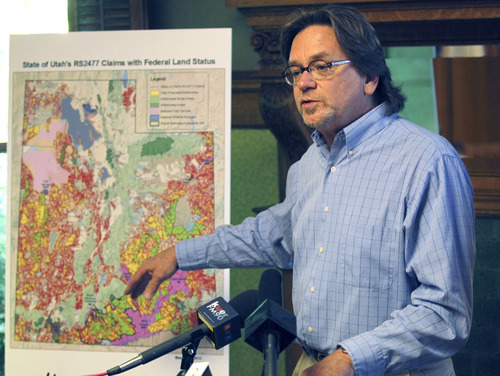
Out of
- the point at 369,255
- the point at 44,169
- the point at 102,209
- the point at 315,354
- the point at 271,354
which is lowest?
the point at 315,354

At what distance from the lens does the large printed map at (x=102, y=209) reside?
220cm

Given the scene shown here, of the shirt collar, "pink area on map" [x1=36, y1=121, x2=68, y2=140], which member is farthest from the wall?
the shirt collar

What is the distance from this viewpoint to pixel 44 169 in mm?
2270

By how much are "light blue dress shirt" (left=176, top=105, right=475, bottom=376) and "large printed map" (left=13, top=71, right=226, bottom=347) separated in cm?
59

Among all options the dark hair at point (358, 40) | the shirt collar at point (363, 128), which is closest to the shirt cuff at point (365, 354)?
the shirt collar at point (363, 128)

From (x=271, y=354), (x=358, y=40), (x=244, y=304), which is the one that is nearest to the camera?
(x=271, y=354)

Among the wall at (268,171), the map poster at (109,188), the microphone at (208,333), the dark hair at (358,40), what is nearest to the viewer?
the microphone at (208,333)

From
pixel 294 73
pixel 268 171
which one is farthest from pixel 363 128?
pixel 268 171

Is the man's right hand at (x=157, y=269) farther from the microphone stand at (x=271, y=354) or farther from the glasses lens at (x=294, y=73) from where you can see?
the microphone stand at (x=271, y=354)

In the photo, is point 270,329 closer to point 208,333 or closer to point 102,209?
point 208,333

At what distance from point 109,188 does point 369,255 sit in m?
→ 1.08

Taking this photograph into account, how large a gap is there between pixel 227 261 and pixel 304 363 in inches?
16.0

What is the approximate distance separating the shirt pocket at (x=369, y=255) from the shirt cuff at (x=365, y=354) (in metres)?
0.17

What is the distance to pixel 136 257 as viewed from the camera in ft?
7.26
